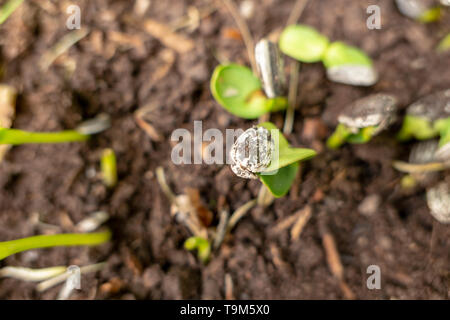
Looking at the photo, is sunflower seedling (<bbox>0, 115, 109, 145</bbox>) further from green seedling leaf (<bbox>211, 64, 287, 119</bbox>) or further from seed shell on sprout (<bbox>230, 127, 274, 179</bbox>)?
seed shell on sprout (<bbox>230, 127, 274, 179</bbox>)

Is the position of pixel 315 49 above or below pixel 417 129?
above

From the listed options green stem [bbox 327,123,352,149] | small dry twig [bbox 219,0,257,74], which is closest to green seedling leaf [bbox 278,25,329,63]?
small dry twig [bbox 219,0,257,74]

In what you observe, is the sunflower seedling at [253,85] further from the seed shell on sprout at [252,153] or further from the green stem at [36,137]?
the green stem at [36,137]

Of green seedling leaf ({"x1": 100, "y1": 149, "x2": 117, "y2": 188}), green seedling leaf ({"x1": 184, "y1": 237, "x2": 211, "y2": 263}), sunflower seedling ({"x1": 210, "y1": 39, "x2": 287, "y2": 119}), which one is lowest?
green seedling leaf ({"x1": 184, "y1": 237, "x2": 211, "y2": 263})

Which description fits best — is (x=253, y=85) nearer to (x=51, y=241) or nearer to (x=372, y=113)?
(x=372, y=113)

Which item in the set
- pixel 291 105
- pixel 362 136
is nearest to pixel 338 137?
pixel 362 136

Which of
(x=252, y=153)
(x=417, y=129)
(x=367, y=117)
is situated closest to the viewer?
(x=252, y=153)
